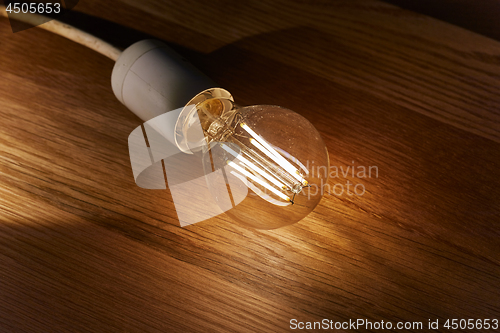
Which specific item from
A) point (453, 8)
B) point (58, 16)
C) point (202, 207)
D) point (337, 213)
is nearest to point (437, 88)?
point (453, 8)

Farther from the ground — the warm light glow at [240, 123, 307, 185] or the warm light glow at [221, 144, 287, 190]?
the warm light glow at [240, 123, 307, 185]

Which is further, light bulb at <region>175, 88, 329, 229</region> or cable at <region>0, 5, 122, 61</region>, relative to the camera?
cable at <region>0, 5, 122, 61</region>

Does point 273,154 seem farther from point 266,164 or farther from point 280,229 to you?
point 280,229

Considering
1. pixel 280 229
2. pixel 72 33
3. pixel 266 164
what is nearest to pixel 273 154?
pixel 266 164

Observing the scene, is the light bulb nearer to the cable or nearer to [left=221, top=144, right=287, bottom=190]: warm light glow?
[left=221, top=144, right=287, bottom=190]: warm light glow

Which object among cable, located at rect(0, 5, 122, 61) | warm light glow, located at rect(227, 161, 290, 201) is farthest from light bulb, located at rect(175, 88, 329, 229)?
cable, located at rect(0, 5, 122, 61)

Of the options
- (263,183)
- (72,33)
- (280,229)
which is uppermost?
(72,33)

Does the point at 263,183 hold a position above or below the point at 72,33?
below
